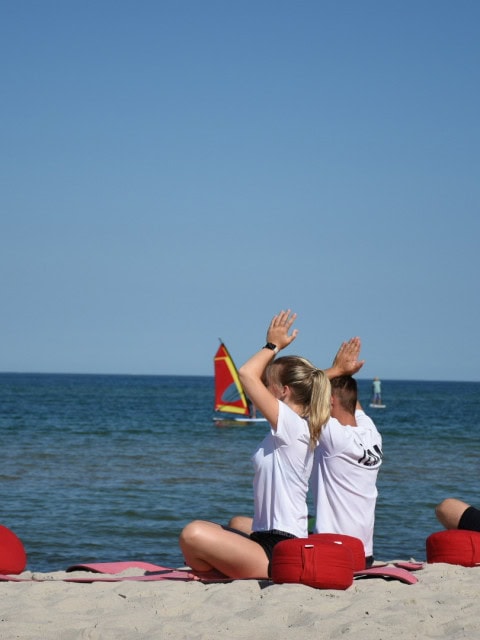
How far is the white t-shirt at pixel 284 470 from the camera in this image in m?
5.07

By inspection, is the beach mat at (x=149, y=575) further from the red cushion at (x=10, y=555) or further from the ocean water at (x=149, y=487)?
the ocean water at (x=149, y=487)

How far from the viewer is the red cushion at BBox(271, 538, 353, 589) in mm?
5098

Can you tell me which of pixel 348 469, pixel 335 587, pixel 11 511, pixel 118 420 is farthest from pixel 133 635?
Answer: pixel 118 420

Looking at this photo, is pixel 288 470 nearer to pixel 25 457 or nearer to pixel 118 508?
pixel 118 508

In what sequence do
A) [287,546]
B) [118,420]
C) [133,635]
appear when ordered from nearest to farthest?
[133,635] → [287,546] → [118,420]

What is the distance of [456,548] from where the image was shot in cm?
638

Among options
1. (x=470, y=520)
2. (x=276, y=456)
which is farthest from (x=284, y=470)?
(x=470, y=520)

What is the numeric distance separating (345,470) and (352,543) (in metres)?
0.43

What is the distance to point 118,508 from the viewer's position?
40.9 feet

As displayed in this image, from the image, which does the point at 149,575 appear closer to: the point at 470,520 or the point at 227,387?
the point at 470,520

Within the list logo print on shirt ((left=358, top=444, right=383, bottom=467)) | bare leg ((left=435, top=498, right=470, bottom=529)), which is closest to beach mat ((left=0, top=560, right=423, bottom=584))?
bare leg ((left=435, top=498, right=470, bottom=529))

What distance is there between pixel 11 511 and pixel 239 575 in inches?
284

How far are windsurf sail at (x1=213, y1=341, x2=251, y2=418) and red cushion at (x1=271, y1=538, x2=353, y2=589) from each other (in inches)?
1161

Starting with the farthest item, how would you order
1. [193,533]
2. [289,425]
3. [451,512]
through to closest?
[451,512], [193,533], [289,425]
